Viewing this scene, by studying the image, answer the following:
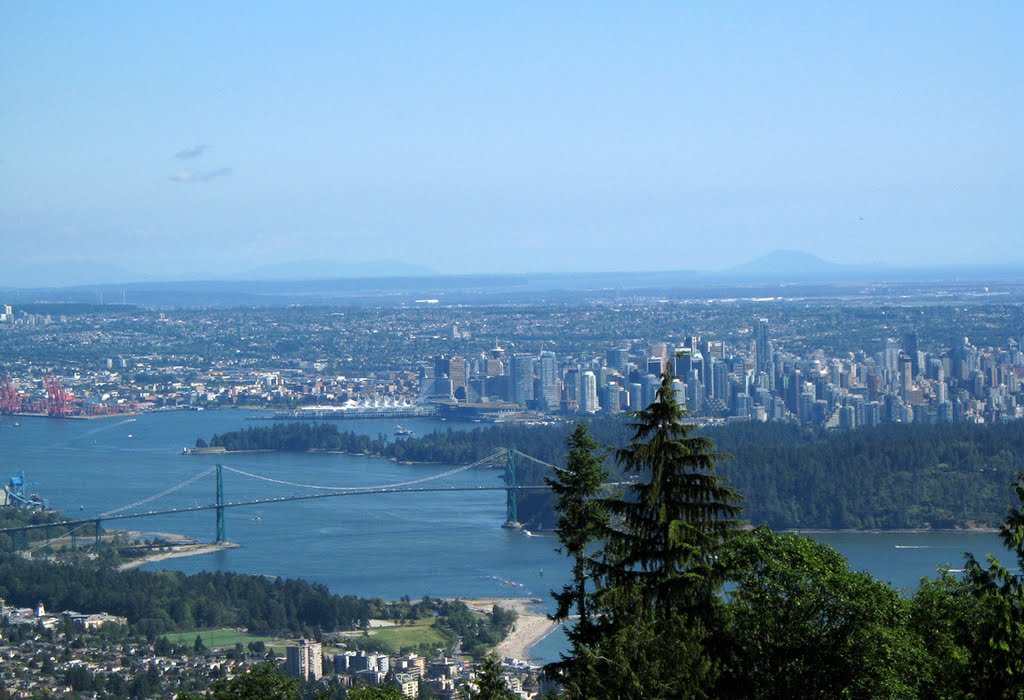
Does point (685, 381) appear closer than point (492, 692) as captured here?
No

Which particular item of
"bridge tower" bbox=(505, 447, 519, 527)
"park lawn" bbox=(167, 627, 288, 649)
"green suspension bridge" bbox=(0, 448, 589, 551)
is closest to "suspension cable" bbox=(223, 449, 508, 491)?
"green suspension bridge" bbox=(0, 448, 589, 551)

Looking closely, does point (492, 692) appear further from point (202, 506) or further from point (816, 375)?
point (816, 375)

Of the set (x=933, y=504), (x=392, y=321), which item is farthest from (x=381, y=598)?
(x=392, y=321)

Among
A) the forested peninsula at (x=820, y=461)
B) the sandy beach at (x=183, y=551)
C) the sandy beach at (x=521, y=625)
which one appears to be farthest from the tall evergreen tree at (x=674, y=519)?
the sandy beach at (x=183, y=551)

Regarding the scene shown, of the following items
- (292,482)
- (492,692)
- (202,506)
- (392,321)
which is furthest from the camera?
(392,321)

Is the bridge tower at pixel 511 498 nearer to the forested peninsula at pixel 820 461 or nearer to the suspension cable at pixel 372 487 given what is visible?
the forested peninsula at pixel 820 461

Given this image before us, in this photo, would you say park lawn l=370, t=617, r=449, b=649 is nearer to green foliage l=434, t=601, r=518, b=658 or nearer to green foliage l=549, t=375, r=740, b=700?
green foliage l=434, t=601, r=518, b=658

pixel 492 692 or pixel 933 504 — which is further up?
pixel 492 692
